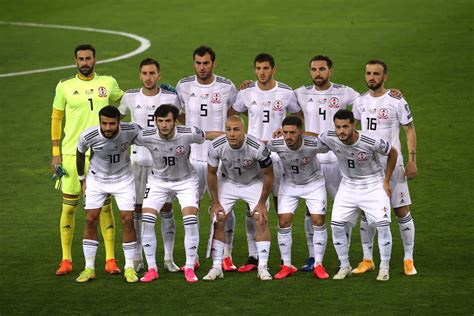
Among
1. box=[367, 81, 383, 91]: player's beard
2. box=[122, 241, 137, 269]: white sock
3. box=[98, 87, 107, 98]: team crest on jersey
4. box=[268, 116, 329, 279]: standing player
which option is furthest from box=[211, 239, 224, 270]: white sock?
box=[367, 81, 383, 91]: player's beard

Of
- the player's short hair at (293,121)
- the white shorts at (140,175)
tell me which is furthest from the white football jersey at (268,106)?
the white shorts at (140,175)

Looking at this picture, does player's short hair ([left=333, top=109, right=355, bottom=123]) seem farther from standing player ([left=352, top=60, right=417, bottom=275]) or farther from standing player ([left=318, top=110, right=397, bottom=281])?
standing player ([left=352, top=60, right=417, bottom=275])

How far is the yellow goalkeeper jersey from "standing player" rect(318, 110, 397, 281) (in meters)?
2.96

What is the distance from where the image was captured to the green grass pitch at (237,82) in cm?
1495

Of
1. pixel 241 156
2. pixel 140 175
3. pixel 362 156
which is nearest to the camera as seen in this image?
pixel 362 156

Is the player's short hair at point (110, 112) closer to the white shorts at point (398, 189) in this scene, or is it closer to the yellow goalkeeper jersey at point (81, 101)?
the yellow goalkeeper jersey at point (81, 101)

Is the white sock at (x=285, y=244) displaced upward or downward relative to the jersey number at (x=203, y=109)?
downward

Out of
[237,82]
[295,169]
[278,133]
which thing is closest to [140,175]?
[278,133]

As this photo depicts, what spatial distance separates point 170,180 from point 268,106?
168 cm

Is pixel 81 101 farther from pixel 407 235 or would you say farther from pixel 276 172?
pixel 407 235

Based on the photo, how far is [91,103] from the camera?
16547 mm

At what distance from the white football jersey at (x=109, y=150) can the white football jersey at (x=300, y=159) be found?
178cm

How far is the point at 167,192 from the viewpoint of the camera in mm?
16062

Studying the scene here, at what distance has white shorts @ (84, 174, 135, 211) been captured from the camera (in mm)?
15961
